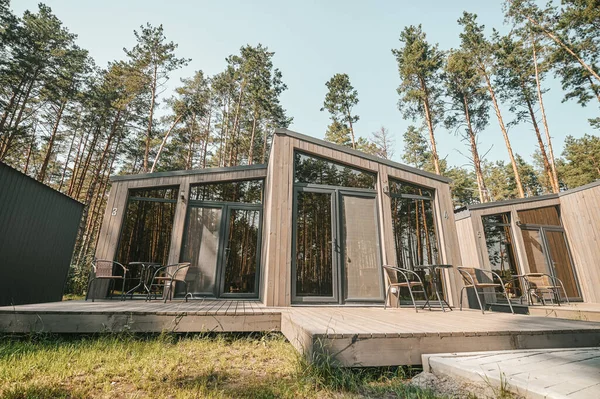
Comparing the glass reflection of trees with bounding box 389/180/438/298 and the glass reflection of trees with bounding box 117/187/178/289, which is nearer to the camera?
the glass reflection of trees with bounding box 389/180/438/298

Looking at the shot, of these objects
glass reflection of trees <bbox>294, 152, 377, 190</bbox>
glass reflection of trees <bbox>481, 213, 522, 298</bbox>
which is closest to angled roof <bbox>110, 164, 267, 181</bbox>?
glass reflection of trees <bbox>294, 152, 377, 190</bbox>

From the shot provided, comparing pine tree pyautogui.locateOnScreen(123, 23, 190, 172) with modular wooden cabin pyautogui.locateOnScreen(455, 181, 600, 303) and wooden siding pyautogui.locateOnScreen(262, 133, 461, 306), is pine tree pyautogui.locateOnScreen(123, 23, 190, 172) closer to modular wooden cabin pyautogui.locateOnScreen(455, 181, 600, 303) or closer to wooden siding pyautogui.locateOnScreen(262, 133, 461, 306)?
wooden siding pyautogui.locateOnScreen(262, 133, 461, 306)

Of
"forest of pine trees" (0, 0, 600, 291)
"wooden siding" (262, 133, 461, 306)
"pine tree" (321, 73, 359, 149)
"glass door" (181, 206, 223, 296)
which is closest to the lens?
"wooden siding" (262, 133, 461, 306)

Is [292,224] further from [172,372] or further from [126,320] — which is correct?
[172,372]

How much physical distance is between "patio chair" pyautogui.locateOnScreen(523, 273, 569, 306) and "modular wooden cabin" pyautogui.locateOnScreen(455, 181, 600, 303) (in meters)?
0.50

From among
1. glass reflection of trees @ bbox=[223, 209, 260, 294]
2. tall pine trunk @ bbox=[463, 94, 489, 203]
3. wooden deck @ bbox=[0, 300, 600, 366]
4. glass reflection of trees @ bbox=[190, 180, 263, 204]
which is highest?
tall pine trunk @ bbox=[463, 94, 489, 203]

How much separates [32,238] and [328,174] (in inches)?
227

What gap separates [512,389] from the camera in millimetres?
1388

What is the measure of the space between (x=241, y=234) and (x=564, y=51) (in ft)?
49.1

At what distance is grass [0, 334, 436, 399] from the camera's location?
180 centimetres

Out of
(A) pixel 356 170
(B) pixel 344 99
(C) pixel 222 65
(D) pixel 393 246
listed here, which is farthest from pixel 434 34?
(D) pixel 393 246

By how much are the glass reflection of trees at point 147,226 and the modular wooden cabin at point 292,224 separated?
19 millimetres

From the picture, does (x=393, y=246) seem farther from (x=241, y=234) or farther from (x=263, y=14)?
(x=263, y=14)

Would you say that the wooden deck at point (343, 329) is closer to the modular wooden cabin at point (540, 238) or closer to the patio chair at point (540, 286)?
the patio chair at point (540, 286)
